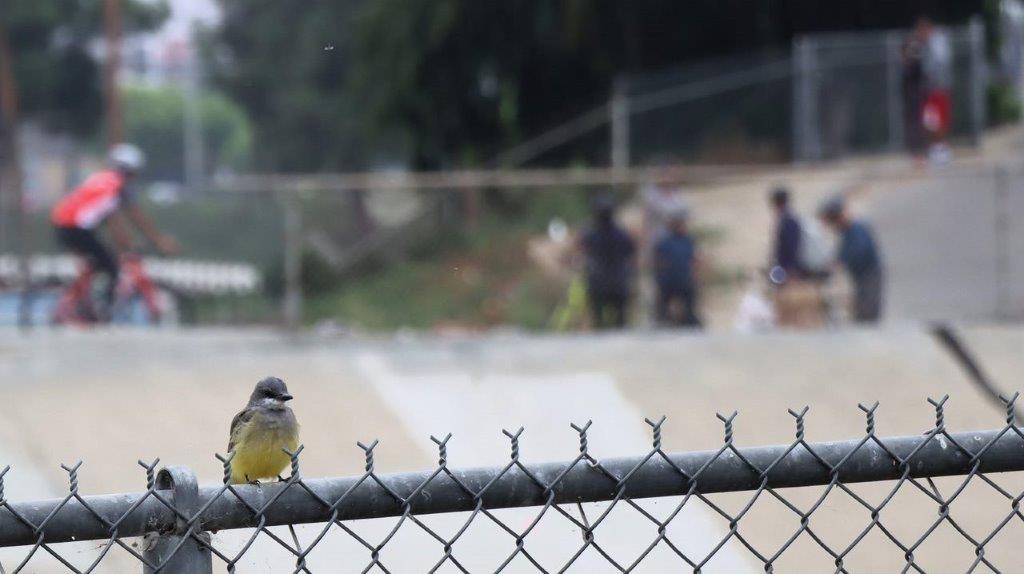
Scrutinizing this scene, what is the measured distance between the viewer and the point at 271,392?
7.24 ft

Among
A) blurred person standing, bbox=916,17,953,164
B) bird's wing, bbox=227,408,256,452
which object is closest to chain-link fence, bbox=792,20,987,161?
blurred person standing, bbox=916,17,953,164

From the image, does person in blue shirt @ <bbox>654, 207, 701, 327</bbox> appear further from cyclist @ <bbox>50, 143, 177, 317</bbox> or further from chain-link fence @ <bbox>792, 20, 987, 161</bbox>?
chain-link fence @ <bbox>792, 20, 987, 161</bbox>

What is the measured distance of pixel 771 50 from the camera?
20.0 meters

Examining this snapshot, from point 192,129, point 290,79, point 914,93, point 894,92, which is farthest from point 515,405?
point 192,129

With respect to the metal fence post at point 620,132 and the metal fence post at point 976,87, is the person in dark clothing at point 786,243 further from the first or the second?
the metal fence post at point 976,87

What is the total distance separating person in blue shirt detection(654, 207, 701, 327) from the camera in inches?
408

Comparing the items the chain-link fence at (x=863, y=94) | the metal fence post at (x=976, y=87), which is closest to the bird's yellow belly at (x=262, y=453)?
the chain-link fence at (x=863, y=94)

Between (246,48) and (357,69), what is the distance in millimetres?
2949

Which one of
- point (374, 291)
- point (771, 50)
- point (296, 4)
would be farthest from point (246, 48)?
point (374, 291)

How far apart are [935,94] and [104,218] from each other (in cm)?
1081

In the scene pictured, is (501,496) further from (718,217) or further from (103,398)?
(718,217)

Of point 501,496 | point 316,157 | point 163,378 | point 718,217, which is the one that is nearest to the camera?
point 501,496

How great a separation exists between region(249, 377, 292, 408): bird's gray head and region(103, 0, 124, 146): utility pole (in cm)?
2052

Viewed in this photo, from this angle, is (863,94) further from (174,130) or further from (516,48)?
(174,130)
